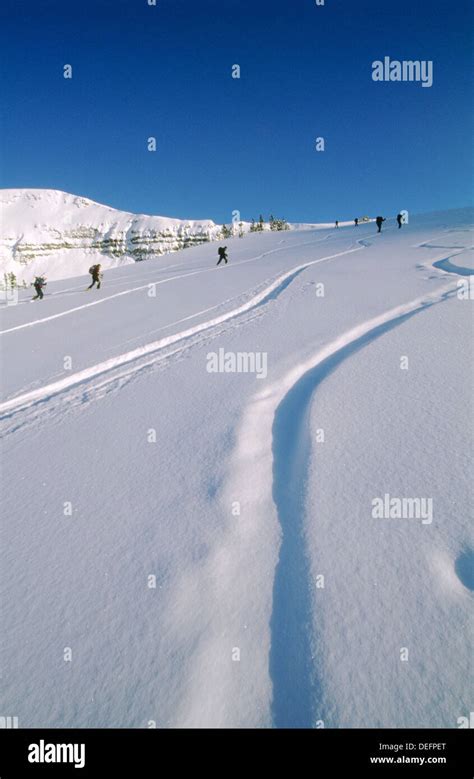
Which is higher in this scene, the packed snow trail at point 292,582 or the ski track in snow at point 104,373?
the ski track in snow at point 104,373

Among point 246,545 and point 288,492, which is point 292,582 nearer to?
point 246,545

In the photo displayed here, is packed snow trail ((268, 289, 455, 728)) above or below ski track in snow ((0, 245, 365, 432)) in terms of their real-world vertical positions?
below

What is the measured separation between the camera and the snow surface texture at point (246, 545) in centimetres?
132

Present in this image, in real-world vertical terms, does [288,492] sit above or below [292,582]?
above

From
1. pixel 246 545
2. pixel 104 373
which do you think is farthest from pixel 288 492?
pixel 104 373

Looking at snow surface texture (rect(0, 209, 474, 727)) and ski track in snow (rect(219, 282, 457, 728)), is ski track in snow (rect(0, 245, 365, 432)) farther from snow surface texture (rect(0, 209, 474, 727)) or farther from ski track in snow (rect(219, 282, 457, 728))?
ski track in snow (rect(219, 282, 457, 728))

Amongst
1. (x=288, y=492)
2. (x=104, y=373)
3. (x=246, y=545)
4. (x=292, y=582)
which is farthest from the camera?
(x=104, y=373)

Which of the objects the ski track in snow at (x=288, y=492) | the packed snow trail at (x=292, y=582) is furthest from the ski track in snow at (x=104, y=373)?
the packed snow trail at (x=292, y=582)

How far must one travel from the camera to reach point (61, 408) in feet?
12.0

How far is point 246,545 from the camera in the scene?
6.07 ft

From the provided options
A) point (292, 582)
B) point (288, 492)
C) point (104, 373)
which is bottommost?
point (292, 582)

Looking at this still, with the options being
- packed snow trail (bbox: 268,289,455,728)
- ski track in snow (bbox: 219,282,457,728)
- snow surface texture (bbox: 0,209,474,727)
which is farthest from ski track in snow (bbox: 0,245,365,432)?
packed snow trail (bbox: 268,289,455,728)

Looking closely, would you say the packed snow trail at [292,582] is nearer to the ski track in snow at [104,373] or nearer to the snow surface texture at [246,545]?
the snow surface texture at [246,545]

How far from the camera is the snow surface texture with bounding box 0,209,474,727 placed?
1.32 meters
